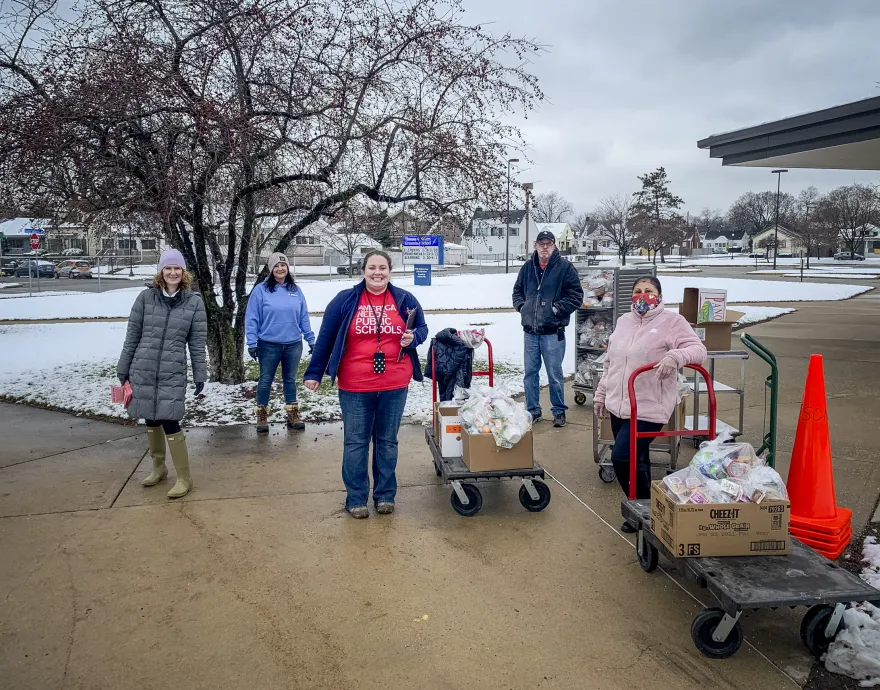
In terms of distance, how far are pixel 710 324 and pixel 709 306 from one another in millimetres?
180

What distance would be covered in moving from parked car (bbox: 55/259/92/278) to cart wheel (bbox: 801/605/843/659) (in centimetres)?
4776

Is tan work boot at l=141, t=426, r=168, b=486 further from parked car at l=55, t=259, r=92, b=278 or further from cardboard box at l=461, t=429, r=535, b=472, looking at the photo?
parked car at l=55, t=259, r=92, b=278

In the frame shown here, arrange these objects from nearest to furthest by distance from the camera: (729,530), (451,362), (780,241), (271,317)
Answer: (729,530) < (451,362) < (271,317) < (780,241)

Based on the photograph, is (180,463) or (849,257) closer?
(180,463)

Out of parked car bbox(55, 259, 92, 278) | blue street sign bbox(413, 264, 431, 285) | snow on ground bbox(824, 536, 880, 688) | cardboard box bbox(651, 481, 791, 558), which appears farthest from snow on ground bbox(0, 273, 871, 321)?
parked car bbox(55, 259, 92, 278)

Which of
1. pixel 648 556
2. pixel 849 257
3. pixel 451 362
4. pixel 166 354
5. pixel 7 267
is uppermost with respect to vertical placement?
pixel 849 257

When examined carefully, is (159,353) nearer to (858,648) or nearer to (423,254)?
(858,648)

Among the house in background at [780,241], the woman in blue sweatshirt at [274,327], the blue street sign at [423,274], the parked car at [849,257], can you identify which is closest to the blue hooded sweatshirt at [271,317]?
the woman in blue sweatshirt at [274,327]

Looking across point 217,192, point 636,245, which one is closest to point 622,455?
point 217,192

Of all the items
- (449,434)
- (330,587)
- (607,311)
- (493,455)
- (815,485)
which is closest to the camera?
(330,587)

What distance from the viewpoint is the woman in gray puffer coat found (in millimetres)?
5090

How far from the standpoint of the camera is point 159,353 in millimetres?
5109

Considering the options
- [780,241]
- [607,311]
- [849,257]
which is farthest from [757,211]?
[607,311]

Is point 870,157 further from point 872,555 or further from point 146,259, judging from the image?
point 146,259
